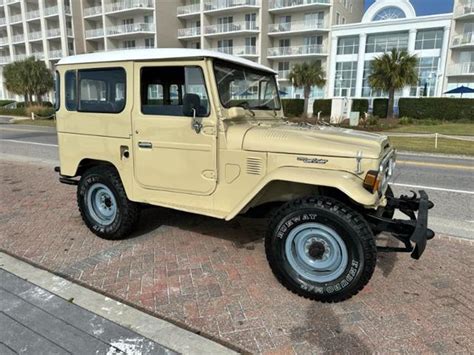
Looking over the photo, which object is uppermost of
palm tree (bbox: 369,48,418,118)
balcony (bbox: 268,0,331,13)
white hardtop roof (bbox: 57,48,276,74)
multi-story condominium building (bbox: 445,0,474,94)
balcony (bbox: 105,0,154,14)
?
balcony (bbox: 105,0,154,14)

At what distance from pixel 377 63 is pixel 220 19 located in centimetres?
2328

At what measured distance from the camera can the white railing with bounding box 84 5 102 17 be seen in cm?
4900

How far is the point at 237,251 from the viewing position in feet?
13.5

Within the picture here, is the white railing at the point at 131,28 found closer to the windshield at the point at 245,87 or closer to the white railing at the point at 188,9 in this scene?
the white railing at the point at 188,9

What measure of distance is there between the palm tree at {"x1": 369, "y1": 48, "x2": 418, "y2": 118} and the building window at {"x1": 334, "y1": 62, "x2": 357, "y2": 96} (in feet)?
36.2

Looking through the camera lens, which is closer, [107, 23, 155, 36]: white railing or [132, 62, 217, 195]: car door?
[132, 62, 217, 195]: car door

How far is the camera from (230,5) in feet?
138

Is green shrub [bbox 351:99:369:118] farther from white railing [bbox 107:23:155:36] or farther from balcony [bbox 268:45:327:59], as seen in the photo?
white railing [bbox 107:23:155:36]

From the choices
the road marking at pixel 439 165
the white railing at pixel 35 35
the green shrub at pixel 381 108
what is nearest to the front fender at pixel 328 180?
the road marking at pixel 439 165

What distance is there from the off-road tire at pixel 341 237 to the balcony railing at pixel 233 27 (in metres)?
42.9

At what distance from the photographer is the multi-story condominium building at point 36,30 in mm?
49906

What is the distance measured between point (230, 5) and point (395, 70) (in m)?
22.9

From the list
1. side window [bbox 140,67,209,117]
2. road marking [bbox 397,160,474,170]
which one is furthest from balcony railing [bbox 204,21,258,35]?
side window [bbox 140,67,209,117]

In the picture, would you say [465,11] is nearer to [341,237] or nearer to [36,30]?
[341,237]
